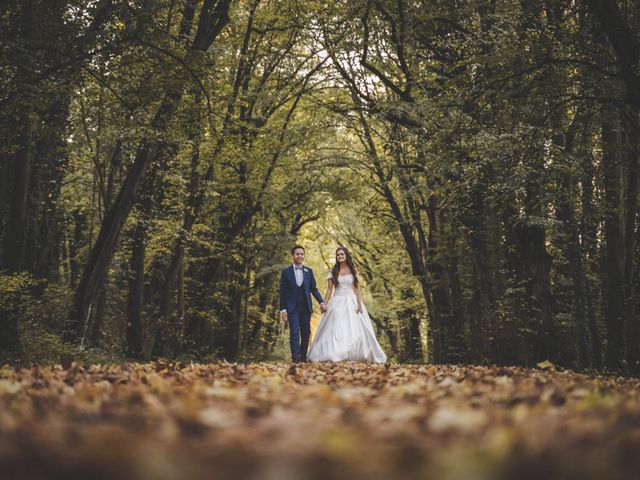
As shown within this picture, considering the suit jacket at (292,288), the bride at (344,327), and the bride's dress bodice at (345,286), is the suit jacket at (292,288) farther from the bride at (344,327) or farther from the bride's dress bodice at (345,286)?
the bride's dress bodice at (345,286)

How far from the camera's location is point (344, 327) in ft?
40.7

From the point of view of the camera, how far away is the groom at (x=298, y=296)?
12.3 m

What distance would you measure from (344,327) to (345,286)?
1015mm

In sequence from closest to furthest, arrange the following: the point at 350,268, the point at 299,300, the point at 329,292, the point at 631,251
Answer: the point at 631,251, the point at 299,300, the point at 350,268, the point at 329,292

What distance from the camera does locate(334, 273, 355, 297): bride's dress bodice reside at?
13.0 meters

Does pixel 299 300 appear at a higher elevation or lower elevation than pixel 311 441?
higher

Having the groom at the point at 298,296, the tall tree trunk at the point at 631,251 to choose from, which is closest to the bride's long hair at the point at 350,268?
the groom at the point at 298,296

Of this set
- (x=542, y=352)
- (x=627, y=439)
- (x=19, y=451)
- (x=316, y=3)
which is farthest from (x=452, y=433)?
(x=316, y=3)

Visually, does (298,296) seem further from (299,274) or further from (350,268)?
(350,268)

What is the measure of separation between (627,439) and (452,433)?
606 millimetres

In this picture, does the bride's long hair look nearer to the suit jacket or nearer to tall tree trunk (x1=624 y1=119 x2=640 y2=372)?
the suit jacket

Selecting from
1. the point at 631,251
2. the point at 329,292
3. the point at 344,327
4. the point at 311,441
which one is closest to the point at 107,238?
the point at 329,292

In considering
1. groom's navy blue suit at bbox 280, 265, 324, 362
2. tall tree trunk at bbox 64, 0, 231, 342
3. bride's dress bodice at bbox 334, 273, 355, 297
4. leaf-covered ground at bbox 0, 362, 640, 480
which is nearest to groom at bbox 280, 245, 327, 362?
groom's navy blue suit at bbox 280, 265, 324, 362

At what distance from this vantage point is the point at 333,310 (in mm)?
12648
